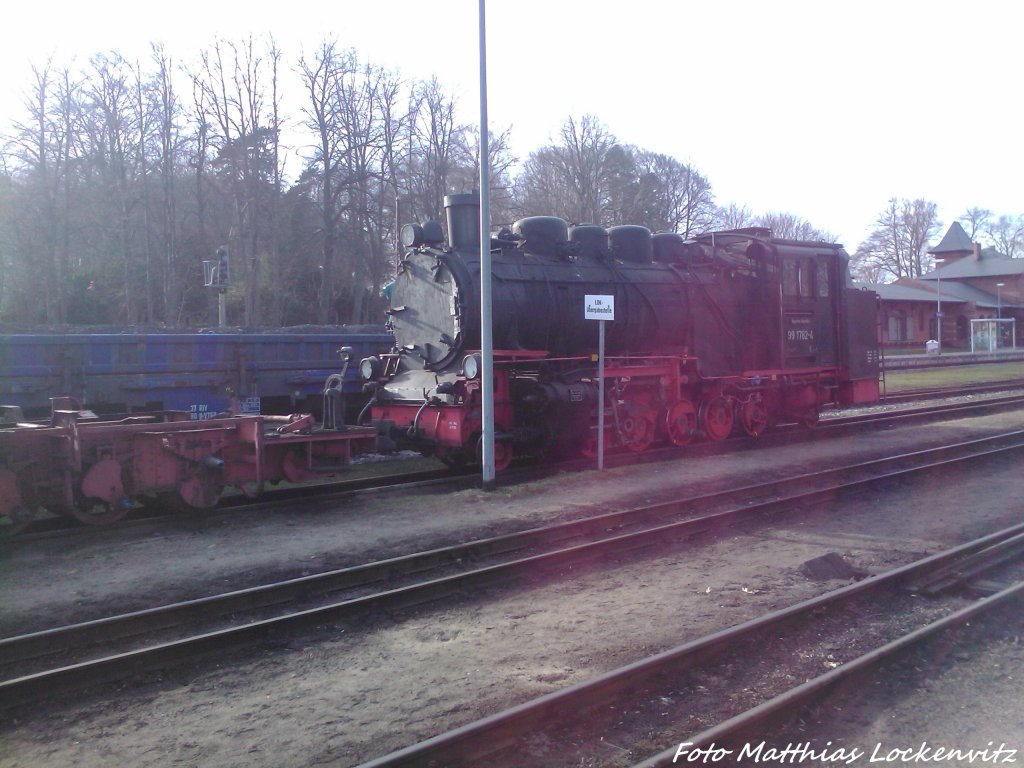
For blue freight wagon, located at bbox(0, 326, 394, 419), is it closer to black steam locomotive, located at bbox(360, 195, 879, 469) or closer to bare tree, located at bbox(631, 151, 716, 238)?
black steam locomotive, located at bbox(360, 195, 879, 469)

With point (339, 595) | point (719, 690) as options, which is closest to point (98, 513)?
point (339, 595)

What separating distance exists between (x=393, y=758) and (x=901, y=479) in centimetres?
1025

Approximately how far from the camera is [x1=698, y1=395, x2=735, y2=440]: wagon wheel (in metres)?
16.2

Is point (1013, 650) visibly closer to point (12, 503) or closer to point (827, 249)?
point (12, 503)

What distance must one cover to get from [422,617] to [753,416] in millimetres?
12046

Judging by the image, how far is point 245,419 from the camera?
33.5ft

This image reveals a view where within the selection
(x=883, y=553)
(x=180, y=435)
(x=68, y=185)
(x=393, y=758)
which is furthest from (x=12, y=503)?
(x=68, y=185)

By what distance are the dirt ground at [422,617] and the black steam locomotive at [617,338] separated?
6.32 ft

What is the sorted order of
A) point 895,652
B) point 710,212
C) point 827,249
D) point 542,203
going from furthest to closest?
point 710,212
point 542,203
point 827,249
point 895,652

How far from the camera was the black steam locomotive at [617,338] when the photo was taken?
43.2ft

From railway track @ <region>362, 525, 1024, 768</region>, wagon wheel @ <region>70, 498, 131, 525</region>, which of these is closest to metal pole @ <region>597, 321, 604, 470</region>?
railway track @ <region>362, 525, 1024, 768</region>

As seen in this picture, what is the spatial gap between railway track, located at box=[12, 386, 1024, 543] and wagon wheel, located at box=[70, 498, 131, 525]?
0.12 m

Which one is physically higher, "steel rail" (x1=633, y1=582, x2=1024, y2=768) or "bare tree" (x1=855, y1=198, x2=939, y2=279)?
"bare tree" (x1=855, y1=198, x2=939, y2=279)

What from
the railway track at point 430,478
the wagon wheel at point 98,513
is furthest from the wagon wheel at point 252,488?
the wagon wheel at point 98,513
